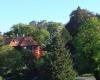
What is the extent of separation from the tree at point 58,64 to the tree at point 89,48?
4.41 m

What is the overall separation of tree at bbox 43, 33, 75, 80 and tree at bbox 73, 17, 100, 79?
4.41 meters

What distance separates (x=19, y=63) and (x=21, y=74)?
1759mm

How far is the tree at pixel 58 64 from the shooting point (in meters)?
48.3

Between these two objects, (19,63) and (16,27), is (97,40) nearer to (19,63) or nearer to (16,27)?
(19,63)

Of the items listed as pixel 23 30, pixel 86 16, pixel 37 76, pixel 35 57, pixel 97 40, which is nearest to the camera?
pixel 97 40

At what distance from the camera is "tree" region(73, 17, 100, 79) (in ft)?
172

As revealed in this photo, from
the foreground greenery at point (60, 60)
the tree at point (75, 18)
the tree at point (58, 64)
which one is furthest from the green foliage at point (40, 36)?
the tree at point (58, 64)

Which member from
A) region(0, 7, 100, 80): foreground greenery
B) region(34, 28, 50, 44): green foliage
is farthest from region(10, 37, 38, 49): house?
region(0, 7, 100, 80): foreground greenery

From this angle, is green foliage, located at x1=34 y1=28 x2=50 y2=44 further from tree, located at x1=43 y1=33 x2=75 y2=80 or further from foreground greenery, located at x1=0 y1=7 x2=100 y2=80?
tree, located at x1=43 y1=33 x2=75 y2=80

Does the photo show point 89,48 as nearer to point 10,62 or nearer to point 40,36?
point 10,62

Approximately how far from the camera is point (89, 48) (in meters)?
52.8

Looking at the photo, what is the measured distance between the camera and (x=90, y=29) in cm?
5416

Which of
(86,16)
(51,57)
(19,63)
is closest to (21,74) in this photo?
(19,63)

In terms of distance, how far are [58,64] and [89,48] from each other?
5799 millimetres
